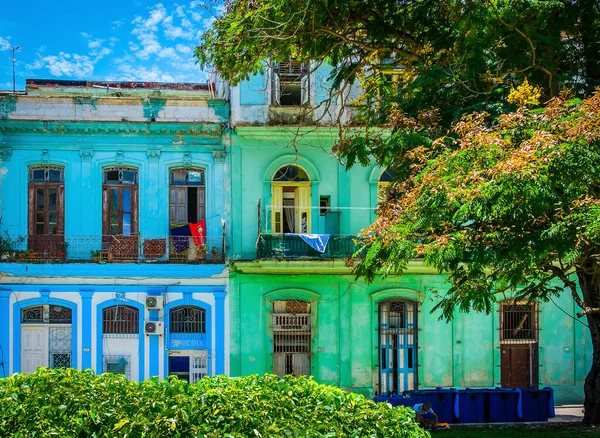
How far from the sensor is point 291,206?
19109 mm

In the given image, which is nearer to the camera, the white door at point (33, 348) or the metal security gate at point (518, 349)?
the white door at point (33, 348)

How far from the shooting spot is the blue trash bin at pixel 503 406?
53.7ft

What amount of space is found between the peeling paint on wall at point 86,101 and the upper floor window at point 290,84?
14.7 ft

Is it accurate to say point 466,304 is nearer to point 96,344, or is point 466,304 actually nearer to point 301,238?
point 301,238

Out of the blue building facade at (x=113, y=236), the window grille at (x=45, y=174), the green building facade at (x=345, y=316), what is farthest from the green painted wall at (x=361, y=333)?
the window grille at (x=45, y=174)

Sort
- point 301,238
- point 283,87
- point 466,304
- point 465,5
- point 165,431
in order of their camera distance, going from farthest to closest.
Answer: point 283,87 → point 301,238 → point 465,5 → point 466,304 → point 165,431

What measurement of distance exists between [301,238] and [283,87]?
4.07 metres

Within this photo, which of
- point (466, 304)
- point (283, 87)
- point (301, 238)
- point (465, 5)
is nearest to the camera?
point (466, 304)

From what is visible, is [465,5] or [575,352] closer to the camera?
[465,5]

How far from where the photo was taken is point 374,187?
19.1 meters

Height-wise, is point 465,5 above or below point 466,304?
above

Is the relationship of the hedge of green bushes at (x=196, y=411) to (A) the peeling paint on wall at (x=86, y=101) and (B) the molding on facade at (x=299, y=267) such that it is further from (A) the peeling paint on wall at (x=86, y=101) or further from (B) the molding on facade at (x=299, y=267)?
(A) the peeling paint on wall at (x=86, y=101)

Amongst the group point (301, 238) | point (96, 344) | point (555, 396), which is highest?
point (301, 238)

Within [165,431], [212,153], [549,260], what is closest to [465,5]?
[549,260]
